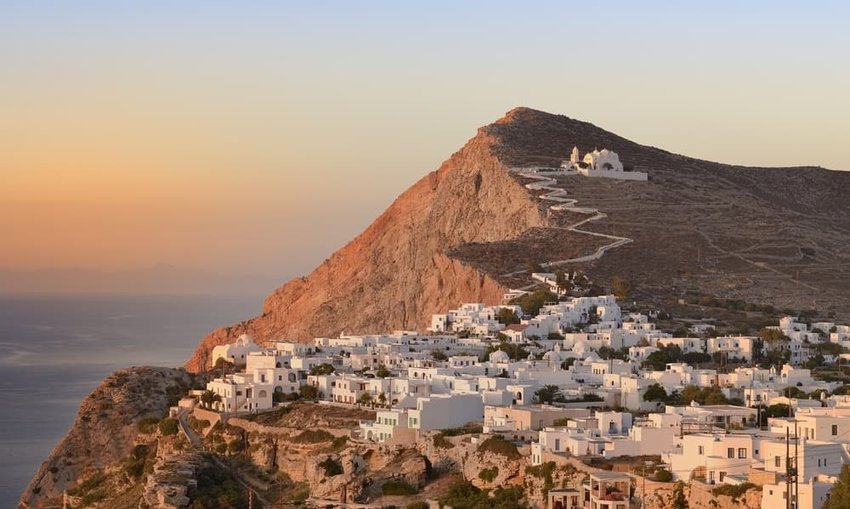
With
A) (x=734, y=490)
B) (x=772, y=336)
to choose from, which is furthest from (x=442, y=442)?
(x=772, y=336)

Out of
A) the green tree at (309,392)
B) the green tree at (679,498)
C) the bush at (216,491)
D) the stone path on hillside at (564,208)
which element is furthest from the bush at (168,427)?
the stone path on hillside at (564,208)

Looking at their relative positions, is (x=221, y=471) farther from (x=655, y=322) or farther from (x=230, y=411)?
(x=655, y=322)

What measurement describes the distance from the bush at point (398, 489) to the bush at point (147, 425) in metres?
13.2

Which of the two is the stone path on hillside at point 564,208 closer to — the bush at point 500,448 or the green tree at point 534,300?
the green tree at point 534,300

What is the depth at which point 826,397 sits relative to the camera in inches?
1799

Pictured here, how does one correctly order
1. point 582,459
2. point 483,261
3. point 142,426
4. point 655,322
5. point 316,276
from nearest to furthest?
point 582,459, point 142,426, point 655,322, point 483,261, point 316,276

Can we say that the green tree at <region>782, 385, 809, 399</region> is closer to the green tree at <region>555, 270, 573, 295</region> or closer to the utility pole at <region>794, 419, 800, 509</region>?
the utility pole at <region>794, 419, 800, 509</region>

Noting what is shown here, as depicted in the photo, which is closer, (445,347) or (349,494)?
(349,494)

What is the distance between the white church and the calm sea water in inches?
867

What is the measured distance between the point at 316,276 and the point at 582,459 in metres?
60.9

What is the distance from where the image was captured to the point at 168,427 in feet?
166

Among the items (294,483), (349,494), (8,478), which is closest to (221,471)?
(294,483)

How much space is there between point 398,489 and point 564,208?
4611cm

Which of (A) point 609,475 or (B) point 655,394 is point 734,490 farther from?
(B) point 655,394
